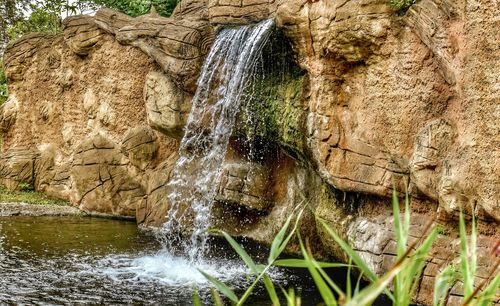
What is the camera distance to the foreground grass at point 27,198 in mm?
12992

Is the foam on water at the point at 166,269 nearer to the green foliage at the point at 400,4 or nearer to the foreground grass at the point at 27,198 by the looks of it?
the green foliage at the point at 400,4

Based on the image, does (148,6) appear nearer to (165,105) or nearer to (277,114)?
(165,105)

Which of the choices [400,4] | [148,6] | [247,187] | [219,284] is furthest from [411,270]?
[148,6]

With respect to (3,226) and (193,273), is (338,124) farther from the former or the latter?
(3,226)

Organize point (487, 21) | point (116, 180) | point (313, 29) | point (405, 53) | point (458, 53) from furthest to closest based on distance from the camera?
point (116, 180), point (313, 29), point (405, 53), point (458, 53), point (487, 21)

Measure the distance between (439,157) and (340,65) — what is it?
1.97 meters

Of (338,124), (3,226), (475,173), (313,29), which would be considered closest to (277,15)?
(313,29)

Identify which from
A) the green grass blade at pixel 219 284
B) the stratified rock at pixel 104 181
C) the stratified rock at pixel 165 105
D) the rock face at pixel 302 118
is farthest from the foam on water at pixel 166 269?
the green grass blade at pixel 219 284

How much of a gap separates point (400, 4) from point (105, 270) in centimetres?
508

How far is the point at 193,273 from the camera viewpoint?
8352 millimetres

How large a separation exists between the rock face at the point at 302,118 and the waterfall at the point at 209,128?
0.25m

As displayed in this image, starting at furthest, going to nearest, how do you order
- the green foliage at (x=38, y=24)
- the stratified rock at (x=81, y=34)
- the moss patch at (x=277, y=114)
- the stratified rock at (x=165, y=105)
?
the green foliage at (x=38, y=24) → the stratified rock at (x=81, y=34) → the stratified rock at (x=165, y=105) → the moss patch at (x=277, y=114)

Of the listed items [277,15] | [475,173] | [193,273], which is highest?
[277,15]

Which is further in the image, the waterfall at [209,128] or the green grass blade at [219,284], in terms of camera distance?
the waterfall at [209,128]
